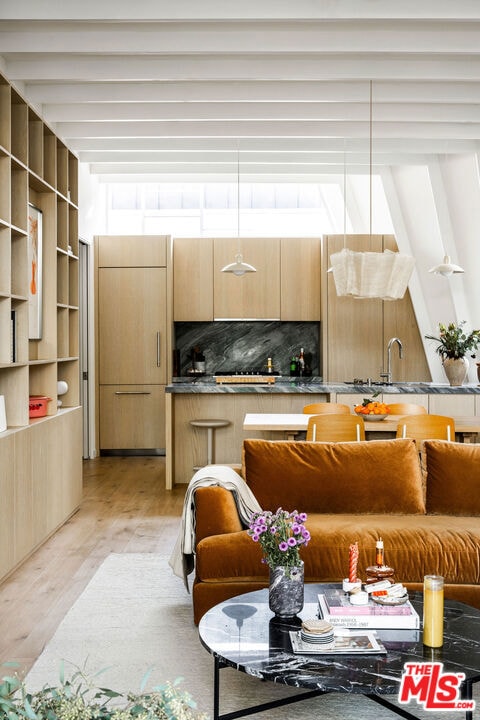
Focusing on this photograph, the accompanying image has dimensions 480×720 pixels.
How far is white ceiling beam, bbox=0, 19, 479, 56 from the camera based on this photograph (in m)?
4.63

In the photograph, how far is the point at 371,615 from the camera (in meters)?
2.44

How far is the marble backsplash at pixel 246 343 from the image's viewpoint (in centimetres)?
961

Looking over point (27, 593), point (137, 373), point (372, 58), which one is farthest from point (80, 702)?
point (137, 373)

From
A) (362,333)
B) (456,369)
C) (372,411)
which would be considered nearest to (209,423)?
(372,411)

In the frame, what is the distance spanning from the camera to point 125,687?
9.00 feet

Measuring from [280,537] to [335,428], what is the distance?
254 cm

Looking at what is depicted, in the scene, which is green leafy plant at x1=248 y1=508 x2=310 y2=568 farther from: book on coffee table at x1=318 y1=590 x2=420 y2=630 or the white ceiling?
the white ceiling

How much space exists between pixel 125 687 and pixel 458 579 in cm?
152

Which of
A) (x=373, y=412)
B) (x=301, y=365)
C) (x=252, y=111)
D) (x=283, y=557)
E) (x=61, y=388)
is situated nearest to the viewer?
(x=283, y=557)

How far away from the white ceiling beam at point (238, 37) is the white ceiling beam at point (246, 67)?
535 mm

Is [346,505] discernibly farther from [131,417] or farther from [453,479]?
[131,417]

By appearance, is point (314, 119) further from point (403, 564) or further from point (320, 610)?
point (320, 610)

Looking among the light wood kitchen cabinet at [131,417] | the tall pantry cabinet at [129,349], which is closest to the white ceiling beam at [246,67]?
the tall pantry cabinet at [129,349]

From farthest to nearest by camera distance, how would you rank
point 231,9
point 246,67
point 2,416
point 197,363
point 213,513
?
point 197,363, point 246,67, point 2,416, point 231,9, point 213,513
